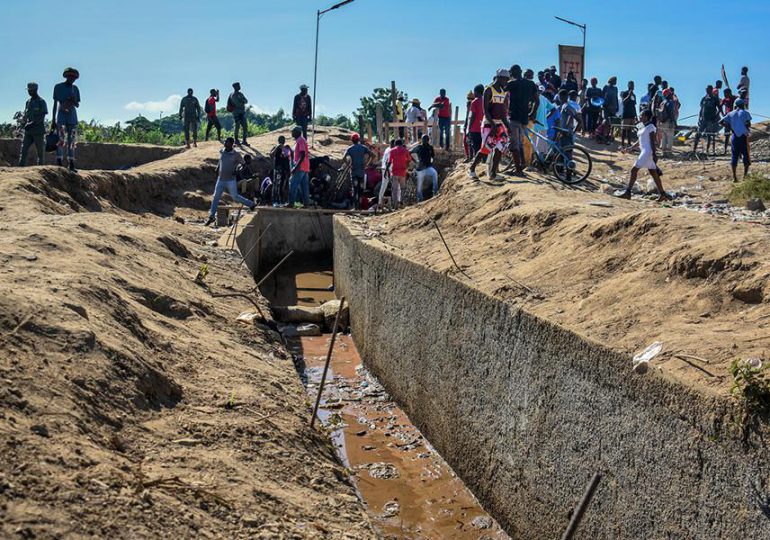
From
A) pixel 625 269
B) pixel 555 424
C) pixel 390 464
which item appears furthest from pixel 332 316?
pixel 555 424

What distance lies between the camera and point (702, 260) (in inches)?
242

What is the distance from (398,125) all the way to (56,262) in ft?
52.0

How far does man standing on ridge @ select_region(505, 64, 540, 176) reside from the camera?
39.9 ft

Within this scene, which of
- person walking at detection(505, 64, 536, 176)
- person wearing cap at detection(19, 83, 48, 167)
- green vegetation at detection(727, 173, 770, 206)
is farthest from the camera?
person wearing cap at detection(19, 83, 48, 167)

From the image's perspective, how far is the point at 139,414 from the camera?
4785 millimetres

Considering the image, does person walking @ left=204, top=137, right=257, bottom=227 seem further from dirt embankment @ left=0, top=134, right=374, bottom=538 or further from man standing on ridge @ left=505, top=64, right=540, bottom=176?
dirt embankment @ left=0, top=134, right=374, bottom=538

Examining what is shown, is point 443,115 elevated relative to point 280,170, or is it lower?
elevated

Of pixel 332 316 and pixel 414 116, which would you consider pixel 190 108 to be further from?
pixel 332 316

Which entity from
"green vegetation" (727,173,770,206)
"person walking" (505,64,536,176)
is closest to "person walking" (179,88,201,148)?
"person walking" (505,64,536,176)

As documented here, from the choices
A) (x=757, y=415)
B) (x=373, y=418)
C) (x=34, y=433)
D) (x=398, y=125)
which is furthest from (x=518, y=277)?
(x=398, y=125)

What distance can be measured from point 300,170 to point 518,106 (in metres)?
6.06

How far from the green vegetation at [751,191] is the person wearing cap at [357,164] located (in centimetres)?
739

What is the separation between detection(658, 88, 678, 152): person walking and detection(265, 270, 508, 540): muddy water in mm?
12311

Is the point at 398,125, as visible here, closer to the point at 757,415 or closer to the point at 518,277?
the point at 518,277
